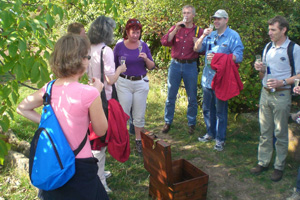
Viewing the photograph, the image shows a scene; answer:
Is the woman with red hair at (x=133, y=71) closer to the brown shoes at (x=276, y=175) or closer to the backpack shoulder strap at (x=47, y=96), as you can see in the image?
the brown shoes at (x=276, y=175)

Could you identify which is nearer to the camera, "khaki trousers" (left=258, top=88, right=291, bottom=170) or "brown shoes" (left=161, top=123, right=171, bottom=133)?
"khaki trousers" (left=258, top=88, right=291, bottom=170)

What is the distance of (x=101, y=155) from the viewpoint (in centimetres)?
Answer: 352

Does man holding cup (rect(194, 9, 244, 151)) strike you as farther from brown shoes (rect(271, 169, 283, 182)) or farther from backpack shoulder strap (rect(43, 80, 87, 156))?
backpack shoulder strap (rect(43, 80, 87, 156))

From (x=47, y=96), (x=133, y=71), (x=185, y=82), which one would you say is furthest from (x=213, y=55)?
(x=47, y=96)

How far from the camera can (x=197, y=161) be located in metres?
4.66

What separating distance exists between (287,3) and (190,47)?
2850 mm

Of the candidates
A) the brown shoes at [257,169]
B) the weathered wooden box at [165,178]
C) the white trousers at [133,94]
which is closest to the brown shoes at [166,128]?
the white trousers at [133,94]

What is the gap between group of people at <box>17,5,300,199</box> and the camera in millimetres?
2086

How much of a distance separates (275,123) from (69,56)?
2.98 meters

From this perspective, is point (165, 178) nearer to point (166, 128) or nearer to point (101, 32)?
point (101, 32)

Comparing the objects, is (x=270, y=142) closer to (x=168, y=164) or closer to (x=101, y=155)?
(x=168, y=164)

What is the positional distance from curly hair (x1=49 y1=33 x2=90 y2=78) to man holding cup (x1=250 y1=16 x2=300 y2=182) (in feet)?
8.56

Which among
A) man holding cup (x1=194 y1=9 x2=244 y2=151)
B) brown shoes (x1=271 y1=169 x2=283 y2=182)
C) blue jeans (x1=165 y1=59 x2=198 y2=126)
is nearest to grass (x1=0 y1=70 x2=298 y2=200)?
brown shoes (x1=271 y1=169 x2=283 y2=182)

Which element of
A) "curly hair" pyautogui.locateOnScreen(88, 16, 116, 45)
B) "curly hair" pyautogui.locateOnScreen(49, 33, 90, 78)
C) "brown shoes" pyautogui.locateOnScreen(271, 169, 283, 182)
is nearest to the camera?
"curly hair" pyautogui.locateOnScreen(49, 33, 90, 78)
